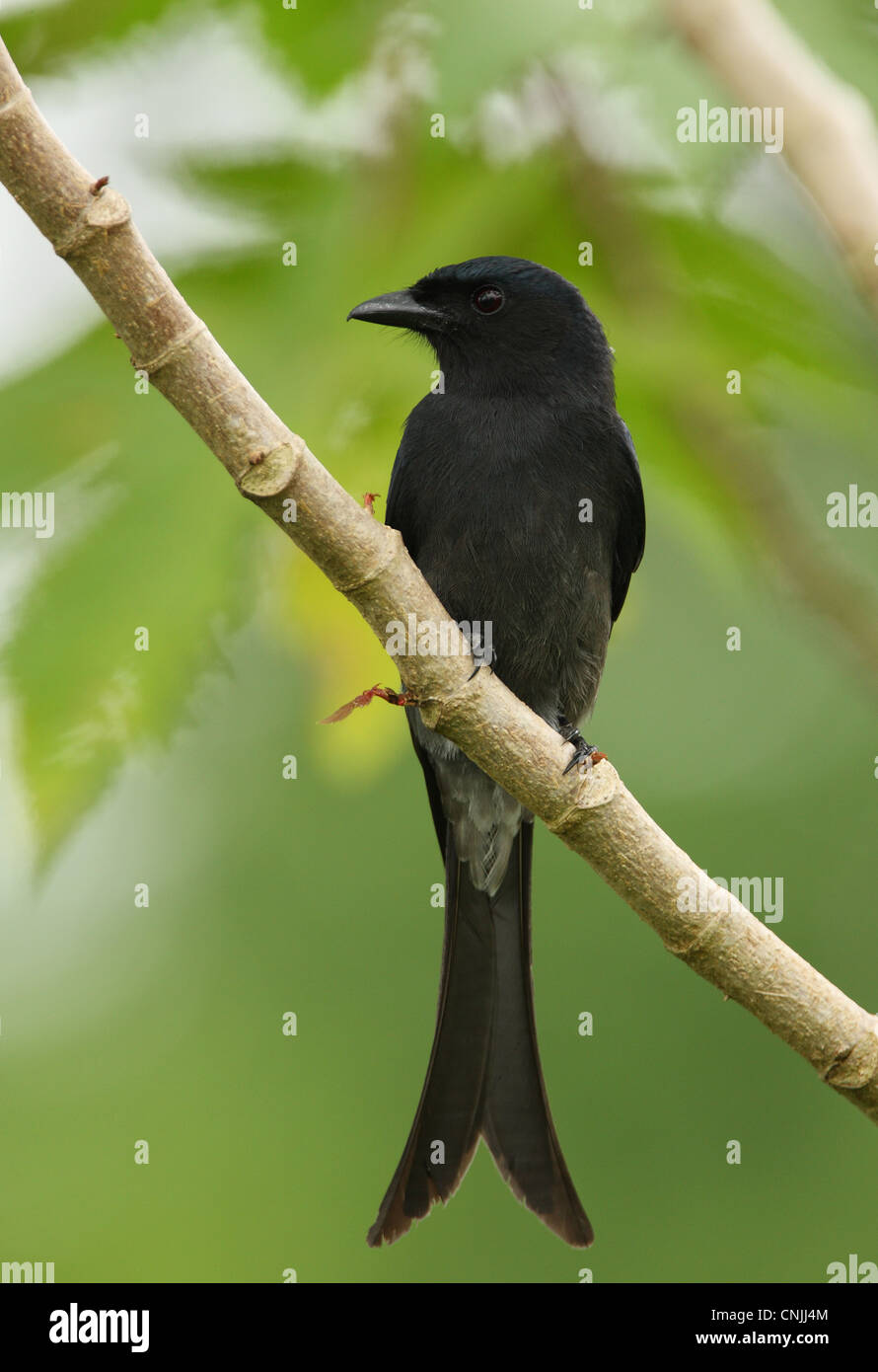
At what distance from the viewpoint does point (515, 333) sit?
3639 millimetres

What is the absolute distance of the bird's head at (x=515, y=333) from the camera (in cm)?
357

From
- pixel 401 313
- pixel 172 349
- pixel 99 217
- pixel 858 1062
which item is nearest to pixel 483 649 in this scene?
pixel 401 313

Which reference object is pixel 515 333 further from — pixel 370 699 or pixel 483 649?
pixel 370 699

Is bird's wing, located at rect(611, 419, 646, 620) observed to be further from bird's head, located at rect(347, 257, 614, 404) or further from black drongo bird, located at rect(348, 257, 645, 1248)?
bird's head, located at rect(347, 257, 614, 404)

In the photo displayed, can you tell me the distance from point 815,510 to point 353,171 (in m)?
1.44

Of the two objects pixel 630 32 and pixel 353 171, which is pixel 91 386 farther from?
pixel 630 32

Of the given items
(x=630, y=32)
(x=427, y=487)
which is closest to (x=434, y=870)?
(x=427, y=487)

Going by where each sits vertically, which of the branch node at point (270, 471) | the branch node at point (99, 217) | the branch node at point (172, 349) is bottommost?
the branch node at point (270, 471)

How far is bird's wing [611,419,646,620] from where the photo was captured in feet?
11.8

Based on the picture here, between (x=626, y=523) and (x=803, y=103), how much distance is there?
52.8 inches

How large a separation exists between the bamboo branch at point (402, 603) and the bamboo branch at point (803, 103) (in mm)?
984

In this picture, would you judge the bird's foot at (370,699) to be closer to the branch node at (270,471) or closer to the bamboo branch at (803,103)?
the branch node at (270,471)

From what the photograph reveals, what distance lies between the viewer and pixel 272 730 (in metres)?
5.38

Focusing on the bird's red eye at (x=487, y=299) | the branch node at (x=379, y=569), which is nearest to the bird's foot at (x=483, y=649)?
the bird's red eye at (x=487, y=299)
